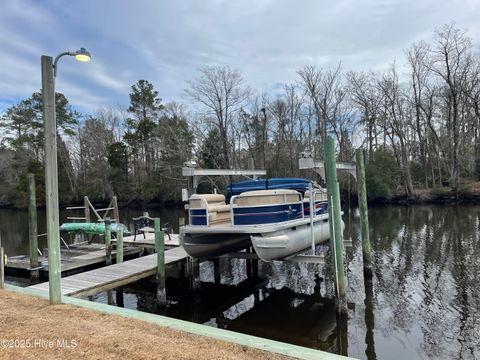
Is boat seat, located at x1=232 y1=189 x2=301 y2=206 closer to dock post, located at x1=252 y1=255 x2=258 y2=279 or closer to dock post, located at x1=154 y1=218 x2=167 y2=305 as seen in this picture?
dock post, located at x1=154 y1=218 x2=167 y2=305

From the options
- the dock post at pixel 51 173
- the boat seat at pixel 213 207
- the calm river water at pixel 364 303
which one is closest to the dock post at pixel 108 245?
the calm river water at pixel 364 303

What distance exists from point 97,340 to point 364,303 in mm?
6179

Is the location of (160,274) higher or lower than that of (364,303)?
higher

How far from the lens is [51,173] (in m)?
5.08

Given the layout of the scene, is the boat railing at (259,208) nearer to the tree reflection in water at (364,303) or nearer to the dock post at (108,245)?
the tree reflection in water at (364,303)

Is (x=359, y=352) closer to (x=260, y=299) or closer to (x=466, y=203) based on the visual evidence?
(x=260, y=299)

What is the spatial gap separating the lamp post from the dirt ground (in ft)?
2.06

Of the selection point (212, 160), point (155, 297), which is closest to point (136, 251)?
point (155, 297)

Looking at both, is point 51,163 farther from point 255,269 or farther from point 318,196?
point 255,269

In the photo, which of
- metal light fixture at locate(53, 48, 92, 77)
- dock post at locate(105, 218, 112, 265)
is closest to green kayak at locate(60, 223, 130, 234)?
dock post at locate(105, 218, 112, 265)

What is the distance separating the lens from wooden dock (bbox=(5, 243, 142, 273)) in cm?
1075

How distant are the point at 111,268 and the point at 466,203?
96.0 ft

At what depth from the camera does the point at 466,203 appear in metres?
29.4

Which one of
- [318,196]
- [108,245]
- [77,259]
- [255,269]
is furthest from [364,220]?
[77,259]
